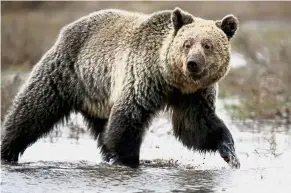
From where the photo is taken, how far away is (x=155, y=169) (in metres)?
8.74

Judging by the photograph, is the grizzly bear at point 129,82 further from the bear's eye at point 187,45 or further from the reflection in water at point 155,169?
the reflection in water at point 155,169

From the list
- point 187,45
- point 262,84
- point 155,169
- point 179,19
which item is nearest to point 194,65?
point 187,45

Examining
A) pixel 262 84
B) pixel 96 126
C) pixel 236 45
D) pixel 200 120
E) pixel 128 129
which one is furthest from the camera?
pixel 236 45

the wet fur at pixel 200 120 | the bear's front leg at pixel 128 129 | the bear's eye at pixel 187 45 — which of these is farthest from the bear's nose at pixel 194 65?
→ the bear's front leg at pixel 128 129

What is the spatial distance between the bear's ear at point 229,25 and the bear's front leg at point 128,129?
112cm

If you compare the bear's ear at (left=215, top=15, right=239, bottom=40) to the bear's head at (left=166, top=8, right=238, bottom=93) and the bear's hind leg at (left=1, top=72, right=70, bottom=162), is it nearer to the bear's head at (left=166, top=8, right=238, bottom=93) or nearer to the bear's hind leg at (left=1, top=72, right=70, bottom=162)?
the bear's head at (left=166, top=8, right=238, bottom=93)

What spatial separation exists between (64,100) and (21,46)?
9758mm

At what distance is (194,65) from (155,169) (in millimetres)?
1205

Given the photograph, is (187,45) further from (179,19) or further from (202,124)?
(202,124)

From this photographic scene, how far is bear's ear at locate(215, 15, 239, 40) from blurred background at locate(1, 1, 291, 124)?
393 centimetres

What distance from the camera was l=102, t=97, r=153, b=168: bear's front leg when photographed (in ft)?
28.6

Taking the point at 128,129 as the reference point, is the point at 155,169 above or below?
below

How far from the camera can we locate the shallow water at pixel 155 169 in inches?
308

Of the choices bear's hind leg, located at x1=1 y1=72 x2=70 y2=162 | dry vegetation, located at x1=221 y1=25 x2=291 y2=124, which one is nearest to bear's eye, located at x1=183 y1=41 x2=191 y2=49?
bear's hind leg, located at x1=1 y1=72 x2=70 y2=162
